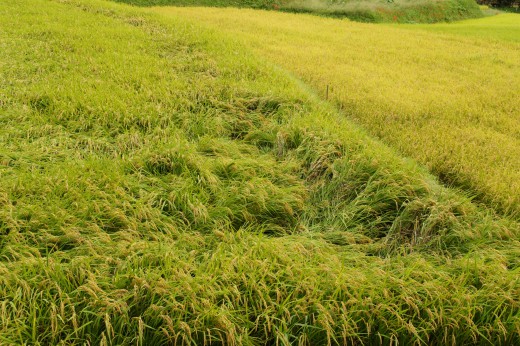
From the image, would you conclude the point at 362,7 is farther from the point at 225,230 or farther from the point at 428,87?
the point at 225,230

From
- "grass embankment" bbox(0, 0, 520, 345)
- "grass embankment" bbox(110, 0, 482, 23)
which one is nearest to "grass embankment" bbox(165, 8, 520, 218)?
"grass embankment" bbox(0, 0, 520, 345)

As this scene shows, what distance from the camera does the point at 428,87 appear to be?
757 cm

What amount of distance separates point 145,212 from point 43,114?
2676 mm

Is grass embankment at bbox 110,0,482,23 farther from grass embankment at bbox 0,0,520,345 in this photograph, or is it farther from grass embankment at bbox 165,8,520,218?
grass embankment at bbox 0,0,520,345

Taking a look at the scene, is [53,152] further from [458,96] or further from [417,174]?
[458,96]

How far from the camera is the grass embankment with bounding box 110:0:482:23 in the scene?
66.2ft

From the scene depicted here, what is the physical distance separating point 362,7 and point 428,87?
14.8 meters

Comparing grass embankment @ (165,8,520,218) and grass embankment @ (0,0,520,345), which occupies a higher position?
grass embankment @ (165,8,520,218)

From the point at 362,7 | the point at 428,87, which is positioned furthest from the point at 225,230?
the point at 362,7

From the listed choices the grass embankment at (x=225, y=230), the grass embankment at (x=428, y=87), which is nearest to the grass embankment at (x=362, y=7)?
the grass embankment at (x=428, y=87)

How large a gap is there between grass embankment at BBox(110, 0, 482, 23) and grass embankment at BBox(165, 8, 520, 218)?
20.4 feet

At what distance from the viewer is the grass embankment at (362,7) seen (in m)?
20.2

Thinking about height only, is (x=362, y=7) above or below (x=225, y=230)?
above

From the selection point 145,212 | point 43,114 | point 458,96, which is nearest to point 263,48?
point 458,96
